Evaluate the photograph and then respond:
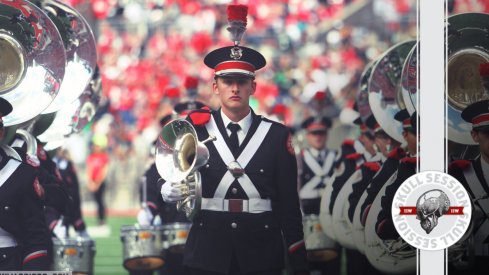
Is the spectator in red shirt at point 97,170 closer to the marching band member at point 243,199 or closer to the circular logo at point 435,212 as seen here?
the marching band member at point 243,199

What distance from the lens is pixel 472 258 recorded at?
239 inches

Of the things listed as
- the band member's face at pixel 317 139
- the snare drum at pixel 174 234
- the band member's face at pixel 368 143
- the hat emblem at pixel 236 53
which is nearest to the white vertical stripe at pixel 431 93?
the hat emblem at pixel 236 53

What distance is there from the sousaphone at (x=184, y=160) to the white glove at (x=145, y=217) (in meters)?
2.34

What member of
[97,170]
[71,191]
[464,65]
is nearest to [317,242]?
[71,191]

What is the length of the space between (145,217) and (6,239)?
2529 millimetres

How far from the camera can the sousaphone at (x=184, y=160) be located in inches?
231

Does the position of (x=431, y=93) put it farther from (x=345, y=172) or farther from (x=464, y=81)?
(x=345, y=172)

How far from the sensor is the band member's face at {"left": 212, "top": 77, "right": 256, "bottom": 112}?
20.3 ft

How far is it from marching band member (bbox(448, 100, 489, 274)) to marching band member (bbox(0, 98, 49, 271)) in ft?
6.98

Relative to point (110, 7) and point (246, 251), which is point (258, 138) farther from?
point (110, 7)

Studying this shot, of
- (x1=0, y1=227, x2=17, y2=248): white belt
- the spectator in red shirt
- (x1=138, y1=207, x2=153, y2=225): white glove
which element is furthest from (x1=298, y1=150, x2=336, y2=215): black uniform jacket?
the spectator in red shirt

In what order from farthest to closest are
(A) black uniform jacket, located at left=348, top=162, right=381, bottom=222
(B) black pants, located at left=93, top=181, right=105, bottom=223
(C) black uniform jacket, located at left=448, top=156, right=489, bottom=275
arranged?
1. (B) black pants, located at left=93, top=181, right=105, bottom=223
2. (A) black uniform jacket, located at left=348, top=162, right=381, bottom=222
3. (C) black uniform jacket, located at left=448, top=156, right=489, bottom=275

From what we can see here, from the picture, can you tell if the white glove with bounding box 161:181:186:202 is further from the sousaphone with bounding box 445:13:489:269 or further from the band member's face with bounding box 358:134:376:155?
the band member's face with bounding box 358:134:376:155

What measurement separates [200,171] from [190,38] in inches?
143
